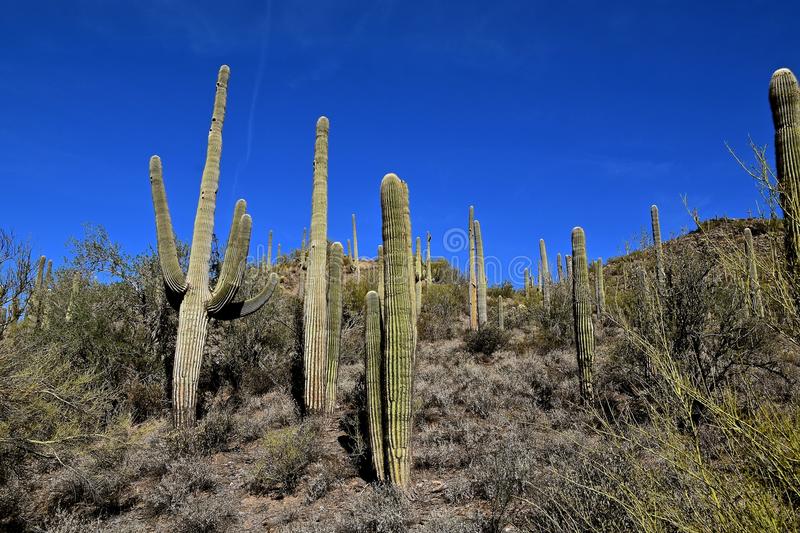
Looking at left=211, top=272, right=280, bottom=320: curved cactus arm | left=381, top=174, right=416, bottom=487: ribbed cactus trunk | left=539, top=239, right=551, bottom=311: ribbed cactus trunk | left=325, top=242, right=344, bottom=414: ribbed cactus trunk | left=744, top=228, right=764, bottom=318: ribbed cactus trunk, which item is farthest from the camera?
left=539, top=239, right=551, bottom=311: ribbed cactus trunk

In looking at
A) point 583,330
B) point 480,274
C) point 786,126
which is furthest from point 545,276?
point 786,126

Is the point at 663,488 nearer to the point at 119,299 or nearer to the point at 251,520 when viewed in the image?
the point at 251,520

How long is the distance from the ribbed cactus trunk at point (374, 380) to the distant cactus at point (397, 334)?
0.74ft

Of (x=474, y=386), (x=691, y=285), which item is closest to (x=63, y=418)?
(x=474, y=386)

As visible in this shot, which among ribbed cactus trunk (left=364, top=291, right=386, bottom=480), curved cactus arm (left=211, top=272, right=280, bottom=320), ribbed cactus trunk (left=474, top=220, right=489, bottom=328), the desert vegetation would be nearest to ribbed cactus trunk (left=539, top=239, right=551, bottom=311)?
ribbed cactus trunk (left=474, top=220, right=489, bottom=328)

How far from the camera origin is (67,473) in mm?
7191

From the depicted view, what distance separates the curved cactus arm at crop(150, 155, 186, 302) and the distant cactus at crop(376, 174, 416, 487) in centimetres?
476

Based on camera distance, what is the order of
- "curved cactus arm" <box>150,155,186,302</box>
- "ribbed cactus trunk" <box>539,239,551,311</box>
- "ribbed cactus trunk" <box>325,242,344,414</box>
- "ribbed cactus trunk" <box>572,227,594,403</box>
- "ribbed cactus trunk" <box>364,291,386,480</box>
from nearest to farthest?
"ribbed cactus trunk" <box>364,291,386,480</box>, "ribbed cactus trunk" <box>572,227,594,403</box>, "ribbed cactus trunk" <box>325,242,344,414</box>, "curved cactus arm" <box>150,155,186,302</box>, "ribbed cactus trunk" <box>539,239,551,311</box>

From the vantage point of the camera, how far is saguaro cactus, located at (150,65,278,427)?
9.27 meters

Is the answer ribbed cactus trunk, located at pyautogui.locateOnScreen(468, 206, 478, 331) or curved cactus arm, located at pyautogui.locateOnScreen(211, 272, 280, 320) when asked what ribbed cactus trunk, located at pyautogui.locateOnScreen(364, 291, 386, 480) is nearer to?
curved cactus arm, located at pyautogui.locateOnScreen(211, 272, 280, 320)

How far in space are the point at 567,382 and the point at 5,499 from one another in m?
9.25

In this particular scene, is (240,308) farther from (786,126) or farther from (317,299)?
(786,126)

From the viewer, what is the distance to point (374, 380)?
7102mm

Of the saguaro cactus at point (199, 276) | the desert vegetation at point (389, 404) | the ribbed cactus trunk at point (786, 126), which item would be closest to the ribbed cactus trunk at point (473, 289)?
the desert vegetation at point (389, 404)
